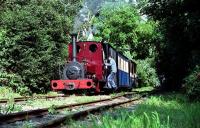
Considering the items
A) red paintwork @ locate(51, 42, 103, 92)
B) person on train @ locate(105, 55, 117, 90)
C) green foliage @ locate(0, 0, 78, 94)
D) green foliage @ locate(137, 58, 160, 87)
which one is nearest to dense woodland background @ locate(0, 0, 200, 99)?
green foliage @ locate(0, 0, 78, 94)

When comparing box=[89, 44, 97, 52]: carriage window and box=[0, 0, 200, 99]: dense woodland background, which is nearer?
box=[0, 0, 200, 99]: dense woodland background

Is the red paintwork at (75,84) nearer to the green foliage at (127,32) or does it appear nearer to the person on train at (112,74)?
the person on train at (112,74)

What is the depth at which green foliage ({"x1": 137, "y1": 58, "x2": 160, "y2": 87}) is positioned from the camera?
55900 mm

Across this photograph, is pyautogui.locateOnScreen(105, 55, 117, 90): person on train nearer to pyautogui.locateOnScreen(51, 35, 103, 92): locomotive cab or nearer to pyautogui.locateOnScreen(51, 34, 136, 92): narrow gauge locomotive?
pyautogui.locateOnScreen(51, 34, 136, 92): narrow gauge locomotive

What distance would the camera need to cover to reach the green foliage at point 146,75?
5590 centimetres

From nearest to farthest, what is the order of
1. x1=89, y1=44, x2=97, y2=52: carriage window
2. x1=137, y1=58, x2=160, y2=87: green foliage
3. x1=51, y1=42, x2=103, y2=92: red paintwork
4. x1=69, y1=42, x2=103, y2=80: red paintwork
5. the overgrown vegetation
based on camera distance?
1. x1=51, y1=42, x2=103, y2=92: red paintwork
2. x1=69, y1=42, x2=103, y2=80: red paintwork
3. x1=89, y1=44, x2=97, y2=52: carriage window
4. x1=137, y1=58, x2=160, y2=87: green foliage
5. the overgrown vegetation

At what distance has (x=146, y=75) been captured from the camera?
188 ft

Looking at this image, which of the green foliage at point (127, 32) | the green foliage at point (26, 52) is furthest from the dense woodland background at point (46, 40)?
the green foliage at point (127, 32)

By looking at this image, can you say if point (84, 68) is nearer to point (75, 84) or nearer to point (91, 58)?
point (75, 84)

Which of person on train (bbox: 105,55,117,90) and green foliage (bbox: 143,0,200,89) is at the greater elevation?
green foliage (bbox: 143,0,200,89)

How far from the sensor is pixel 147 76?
5872 centimetres

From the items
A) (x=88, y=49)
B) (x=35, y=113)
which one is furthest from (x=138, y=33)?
(x=35, y=113)

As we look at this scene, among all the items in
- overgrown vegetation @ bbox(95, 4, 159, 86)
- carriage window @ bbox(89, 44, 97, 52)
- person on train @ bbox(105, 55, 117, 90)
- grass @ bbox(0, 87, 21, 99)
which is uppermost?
overgrown vegetation @ bbox(95, 4, 159, 86)

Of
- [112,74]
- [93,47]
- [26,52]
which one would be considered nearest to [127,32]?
[112,74]
